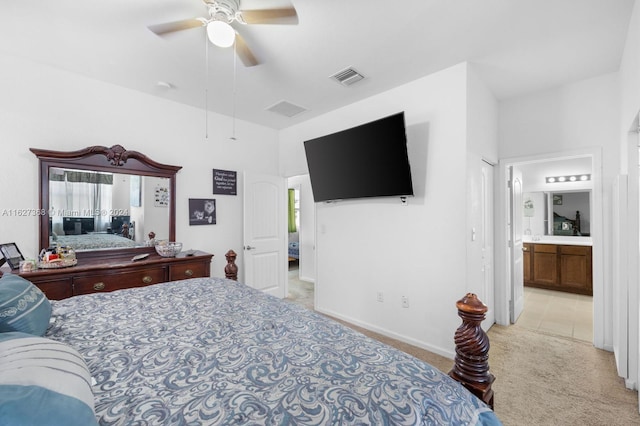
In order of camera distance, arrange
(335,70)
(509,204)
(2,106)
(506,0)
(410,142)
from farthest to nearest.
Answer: (509,204) < (410,142) < (335,70) < (2,106) < (506,0)

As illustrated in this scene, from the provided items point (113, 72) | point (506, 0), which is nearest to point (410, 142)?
point (506, 0)

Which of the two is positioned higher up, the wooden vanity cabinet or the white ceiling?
the white ceiling

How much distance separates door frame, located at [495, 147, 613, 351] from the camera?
107 inches

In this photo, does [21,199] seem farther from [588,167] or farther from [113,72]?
[588,167]

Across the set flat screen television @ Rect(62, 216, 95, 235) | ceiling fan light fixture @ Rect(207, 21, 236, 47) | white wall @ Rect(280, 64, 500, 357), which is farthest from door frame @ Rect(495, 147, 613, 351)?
flat screen television @ Rect(62, 216, 95, 235)

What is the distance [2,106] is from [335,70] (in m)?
2.91

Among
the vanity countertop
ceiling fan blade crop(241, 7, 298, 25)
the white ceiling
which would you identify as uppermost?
the white ceiling

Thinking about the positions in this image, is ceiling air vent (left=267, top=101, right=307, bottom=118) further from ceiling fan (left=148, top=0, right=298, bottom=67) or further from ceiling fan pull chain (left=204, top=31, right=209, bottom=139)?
ceiling fan (left=148, top=0, right=298, bottom=67)

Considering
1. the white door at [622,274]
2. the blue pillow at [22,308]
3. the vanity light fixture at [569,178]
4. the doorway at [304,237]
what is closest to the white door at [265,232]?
the doorway at [304,237]

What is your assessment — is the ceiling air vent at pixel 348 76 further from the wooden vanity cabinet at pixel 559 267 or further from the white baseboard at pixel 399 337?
the wooden vanity cabinet at pixel 559 267

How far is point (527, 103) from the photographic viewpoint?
10.5 ft

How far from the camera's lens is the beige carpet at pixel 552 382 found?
1855mm

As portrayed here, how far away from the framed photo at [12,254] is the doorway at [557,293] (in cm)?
470

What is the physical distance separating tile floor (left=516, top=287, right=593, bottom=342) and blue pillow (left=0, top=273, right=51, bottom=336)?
13.9 ft
